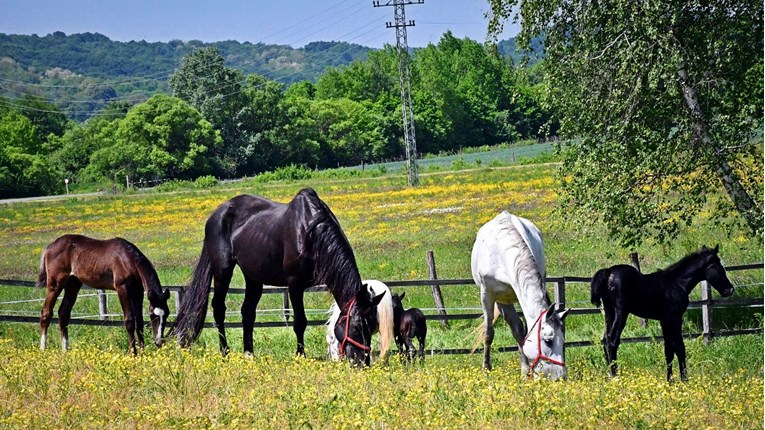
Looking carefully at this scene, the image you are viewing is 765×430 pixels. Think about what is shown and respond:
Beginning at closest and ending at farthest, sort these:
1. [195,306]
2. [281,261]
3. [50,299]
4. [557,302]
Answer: [281,261], [195,306], [50,299], [557,302]

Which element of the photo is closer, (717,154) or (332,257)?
(332,257)

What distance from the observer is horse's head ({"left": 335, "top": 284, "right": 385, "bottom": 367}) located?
10.6 m

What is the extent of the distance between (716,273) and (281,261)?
213 inches

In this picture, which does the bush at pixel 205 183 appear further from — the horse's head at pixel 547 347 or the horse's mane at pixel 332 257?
the horse's head at pixel 547 347

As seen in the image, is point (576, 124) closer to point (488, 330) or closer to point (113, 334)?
point (488, 330)

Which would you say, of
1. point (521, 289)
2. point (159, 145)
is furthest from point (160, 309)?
point (159, 145)

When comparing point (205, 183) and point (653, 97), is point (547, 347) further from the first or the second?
point (205, 183)

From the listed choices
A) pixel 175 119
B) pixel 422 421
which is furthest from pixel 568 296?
pixel 175 119

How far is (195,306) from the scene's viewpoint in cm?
1301

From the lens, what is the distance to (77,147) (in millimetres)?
90938

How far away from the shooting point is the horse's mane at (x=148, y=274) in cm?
1298

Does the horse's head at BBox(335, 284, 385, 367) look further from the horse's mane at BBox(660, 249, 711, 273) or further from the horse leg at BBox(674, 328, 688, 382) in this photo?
the horse's mane at BBox(660, 249, 711, 273)

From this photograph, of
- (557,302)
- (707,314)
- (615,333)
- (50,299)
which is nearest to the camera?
(615,333)

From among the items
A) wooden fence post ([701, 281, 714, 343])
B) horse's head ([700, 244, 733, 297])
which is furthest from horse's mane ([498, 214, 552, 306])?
wooden fence post ([701, 281, 714, 343])
